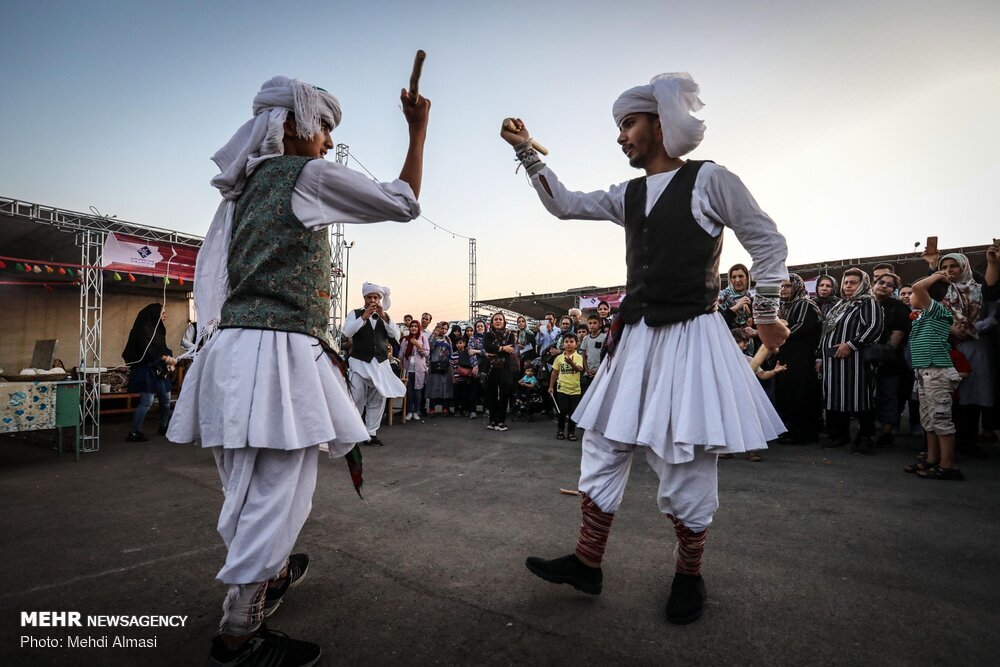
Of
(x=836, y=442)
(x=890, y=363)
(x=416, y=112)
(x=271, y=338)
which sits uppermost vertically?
(x=416, y=112)

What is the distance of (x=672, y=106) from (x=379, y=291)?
4995mm

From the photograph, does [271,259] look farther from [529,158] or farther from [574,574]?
[574,574]

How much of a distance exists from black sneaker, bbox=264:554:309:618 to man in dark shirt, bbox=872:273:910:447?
20.3 feet

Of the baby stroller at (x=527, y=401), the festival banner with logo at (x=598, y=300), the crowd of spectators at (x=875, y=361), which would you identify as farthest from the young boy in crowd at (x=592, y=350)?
the festival banner with logo at (x=598, y=300)

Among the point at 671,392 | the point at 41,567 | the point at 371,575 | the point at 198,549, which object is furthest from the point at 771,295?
the point at 41,567

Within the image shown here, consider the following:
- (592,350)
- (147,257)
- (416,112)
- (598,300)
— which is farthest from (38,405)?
(598,300)

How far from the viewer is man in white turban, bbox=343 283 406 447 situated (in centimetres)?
645

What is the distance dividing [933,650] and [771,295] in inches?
Answer: 55.1

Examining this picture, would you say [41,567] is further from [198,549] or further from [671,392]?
[671,392]

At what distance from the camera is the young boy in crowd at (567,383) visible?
7.03 meters

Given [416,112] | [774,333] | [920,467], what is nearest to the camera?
[416,112]

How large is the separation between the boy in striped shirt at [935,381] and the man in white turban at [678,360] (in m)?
3.23

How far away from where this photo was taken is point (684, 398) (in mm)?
1928

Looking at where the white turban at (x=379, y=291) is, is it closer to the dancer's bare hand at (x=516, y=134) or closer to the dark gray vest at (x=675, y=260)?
the dancer's bare hand at (x=516, y=134)
